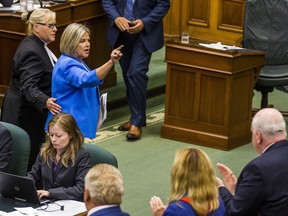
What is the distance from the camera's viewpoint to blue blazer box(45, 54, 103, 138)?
7.28 metres

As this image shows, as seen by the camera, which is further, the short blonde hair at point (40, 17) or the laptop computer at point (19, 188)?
the short blonde hair at point (40, 17)

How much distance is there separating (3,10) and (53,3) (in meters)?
0.51

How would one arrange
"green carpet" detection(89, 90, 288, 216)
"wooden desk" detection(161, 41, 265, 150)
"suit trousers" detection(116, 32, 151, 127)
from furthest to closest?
1. "suit trousers" detection(116, 32, 151, 127)
2. "wooden desk" detection(161, 41, 265, 150)
3. "green carpet" detection(89, 90, 288, 216)

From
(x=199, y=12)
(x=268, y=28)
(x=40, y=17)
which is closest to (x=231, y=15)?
(x=199, y=12)

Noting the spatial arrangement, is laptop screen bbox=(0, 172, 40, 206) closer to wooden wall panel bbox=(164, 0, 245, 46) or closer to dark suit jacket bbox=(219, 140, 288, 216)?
dark suit jacket bbox=(219, 140, 288, 216)

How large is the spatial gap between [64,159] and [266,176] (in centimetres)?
150

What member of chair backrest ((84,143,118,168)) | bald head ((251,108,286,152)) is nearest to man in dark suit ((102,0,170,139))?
chair backrest ((84,143,118,168))

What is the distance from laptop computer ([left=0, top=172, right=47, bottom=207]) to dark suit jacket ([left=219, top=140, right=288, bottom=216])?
1292mm

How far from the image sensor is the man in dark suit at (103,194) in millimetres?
4922

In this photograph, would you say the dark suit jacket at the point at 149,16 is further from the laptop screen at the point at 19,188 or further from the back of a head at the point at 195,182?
the back of a head at the point at 195,182

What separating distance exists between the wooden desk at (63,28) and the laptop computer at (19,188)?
3.68 m

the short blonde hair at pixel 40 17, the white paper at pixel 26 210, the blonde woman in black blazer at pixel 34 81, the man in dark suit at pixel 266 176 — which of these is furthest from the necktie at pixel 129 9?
the man in dark suit at pixel 266 176

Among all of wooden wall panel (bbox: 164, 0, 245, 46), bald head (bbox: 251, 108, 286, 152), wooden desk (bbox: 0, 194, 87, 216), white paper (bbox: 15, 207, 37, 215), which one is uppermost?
bald head (bbox: 251, 108, 286, 152)

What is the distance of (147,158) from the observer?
29.0ft
